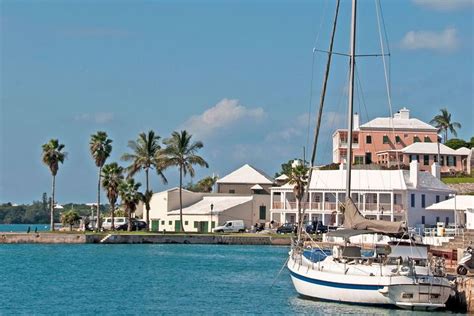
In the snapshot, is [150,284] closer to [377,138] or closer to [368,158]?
[368,158]

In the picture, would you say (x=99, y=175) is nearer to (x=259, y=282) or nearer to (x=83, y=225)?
(x=83, y=225)

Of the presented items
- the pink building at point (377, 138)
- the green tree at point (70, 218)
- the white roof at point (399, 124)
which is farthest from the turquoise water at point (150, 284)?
the white roof at point (399, 124)

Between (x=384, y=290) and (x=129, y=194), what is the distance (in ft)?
242

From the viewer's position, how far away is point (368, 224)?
1688 inches

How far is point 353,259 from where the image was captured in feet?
135

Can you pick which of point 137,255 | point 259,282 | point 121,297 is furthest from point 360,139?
point 121,297

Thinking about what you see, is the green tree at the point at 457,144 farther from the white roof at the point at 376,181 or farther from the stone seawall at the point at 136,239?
the stone seawall at the point at 136,239

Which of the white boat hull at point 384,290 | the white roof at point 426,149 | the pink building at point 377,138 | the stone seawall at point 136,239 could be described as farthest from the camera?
the pink building at point 377,138

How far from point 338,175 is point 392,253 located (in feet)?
217

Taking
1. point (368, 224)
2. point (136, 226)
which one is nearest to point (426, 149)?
point (136, 226)

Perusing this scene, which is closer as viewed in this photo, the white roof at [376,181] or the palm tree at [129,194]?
the white roof at [376,181]

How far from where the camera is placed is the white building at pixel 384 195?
9975 centimetres

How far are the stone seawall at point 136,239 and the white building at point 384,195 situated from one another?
6.34 metres

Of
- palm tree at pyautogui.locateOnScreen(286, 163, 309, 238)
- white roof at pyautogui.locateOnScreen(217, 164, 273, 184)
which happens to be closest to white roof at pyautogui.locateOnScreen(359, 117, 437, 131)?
white roof at pyautogui.locateOnScreen(217, 164, 273, 184)
